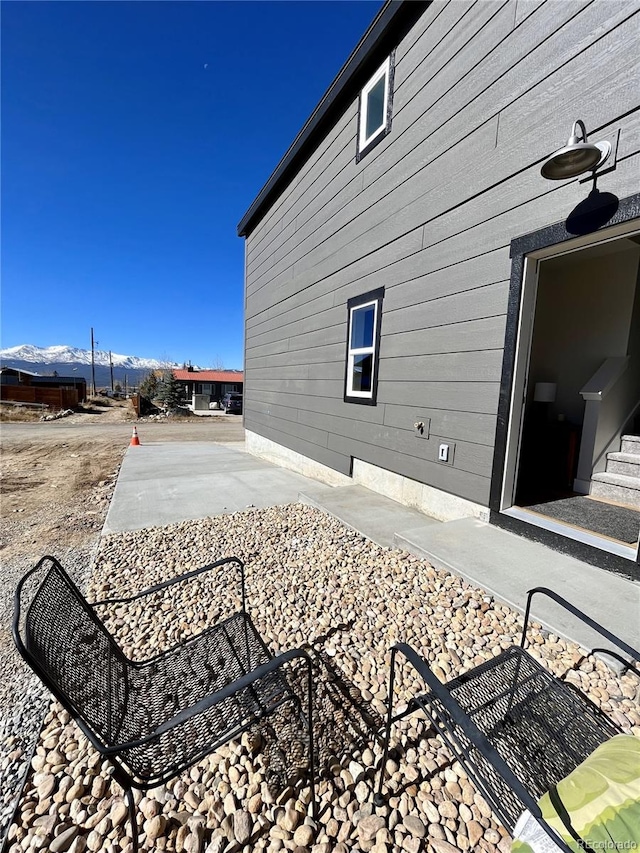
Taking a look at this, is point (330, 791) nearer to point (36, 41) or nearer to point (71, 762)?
point (71, 762)

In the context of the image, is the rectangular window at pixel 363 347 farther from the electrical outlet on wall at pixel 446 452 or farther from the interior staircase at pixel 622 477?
the interior staircase at pixel 622 477

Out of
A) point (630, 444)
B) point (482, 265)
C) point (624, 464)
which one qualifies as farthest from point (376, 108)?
point (624, 464)

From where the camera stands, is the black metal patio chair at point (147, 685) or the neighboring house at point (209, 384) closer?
the black metal patio chair at point (147, 685)

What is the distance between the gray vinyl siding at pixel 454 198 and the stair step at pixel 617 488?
146 cm

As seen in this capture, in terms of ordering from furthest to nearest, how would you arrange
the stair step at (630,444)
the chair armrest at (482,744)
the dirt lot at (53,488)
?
the dirt lot at (53,488)
the stair step at (630,444)
the chair armrest at (482,744)

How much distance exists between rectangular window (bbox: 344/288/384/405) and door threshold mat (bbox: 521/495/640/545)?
7.52 ft

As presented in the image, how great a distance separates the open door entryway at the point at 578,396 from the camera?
291cm

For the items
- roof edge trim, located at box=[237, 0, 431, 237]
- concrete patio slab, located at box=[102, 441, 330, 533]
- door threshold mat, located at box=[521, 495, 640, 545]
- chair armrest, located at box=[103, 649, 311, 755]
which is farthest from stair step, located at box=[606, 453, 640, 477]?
roof edge trim, located at box=[237, 0, 431, 237]

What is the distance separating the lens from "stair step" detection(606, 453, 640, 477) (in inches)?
Answer: 139

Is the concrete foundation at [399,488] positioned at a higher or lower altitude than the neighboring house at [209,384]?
lower

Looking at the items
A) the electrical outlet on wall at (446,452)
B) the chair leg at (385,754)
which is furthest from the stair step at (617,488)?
the chair leg at (385,754)

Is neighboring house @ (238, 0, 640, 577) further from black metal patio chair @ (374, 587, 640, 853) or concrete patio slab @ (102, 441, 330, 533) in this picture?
black metal patio chair @ (374, 587, 640, 853)

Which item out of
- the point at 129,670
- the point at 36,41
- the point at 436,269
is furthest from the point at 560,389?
the point at 36,41

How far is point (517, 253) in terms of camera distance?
2.89m
